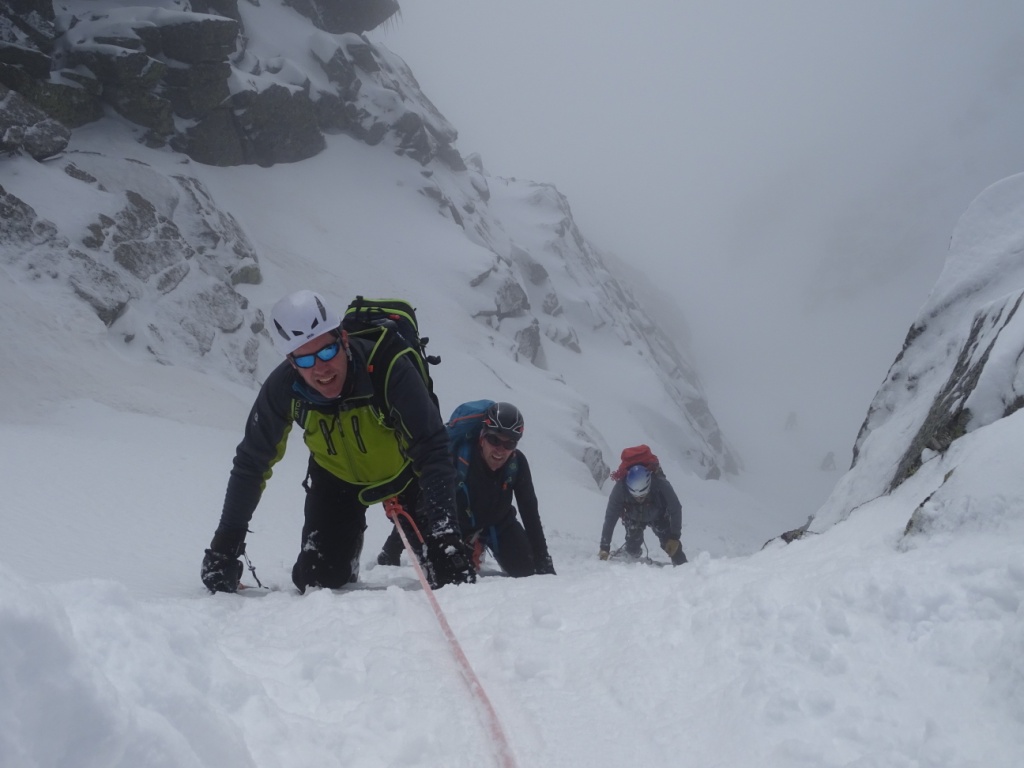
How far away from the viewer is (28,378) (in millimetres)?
11602

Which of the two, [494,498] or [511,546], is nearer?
[494,498]

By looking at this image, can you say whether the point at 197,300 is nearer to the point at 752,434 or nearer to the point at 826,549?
the point at 826,549

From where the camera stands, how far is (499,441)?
5.84 metres

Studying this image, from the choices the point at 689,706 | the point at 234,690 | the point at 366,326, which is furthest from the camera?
the point at 366,326

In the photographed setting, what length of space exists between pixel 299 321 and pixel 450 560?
67.0 inches

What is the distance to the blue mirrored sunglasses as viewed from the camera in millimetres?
3777

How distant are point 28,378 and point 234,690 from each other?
1226 cm

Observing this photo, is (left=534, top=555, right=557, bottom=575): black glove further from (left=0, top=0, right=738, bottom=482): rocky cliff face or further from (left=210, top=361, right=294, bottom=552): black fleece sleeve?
(left=0, top=0, right=738, bottom=482): rocky cliff face

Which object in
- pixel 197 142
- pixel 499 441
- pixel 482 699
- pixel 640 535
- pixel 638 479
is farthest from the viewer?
pixel 197 142

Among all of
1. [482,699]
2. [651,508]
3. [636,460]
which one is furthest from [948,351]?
[482,699]

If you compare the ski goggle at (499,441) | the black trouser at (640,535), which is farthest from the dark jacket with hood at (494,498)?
the black trouser at (640,535)

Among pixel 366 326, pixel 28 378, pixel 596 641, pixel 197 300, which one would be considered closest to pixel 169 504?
pixel 28 378

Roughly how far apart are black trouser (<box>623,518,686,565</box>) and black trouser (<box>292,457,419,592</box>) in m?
5.53

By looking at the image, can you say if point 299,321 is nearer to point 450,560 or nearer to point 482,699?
point 450,560
